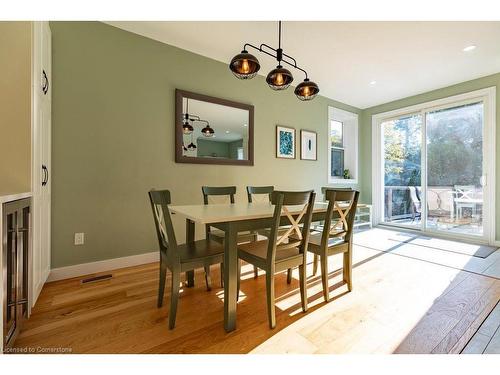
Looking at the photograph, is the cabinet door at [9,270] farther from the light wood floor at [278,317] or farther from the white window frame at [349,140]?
the white window frame at [349,140]

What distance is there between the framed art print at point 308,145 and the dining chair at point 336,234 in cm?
232

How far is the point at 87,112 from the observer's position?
241 centimetres

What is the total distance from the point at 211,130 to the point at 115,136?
3.78 ft

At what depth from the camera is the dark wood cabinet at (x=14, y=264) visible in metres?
1.22

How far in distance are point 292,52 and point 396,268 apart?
9.46ft

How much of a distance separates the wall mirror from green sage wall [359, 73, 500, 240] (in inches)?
124

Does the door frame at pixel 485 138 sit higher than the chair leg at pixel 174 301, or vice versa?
the door frame at pixel 485 138

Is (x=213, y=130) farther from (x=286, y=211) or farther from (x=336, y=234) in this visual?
(x=336, y=234)

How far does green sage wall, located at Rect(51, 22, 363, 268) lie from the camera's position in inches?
91.4

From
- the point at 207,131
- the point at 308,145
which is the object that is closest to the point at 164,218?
the point at 207,131

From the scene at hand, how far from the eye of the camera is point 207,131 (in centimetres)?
316

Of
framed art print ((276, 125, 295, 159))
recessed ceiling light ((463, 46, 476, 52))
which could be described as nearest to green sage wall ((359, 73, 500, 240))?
recessed ceiling light ((463, 46, 476, 52))

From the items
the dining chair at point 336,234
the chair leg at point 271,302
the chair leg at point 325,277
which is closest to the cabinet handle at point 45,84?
the chair leg at point 271,302
